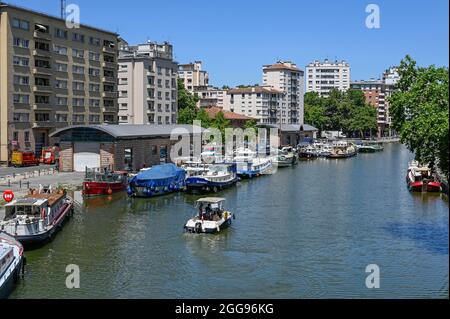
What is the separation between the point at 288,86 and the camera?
14138 centimetres

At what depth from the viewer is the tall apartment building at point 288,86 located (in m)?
139

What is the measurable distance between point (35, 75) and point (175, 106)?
30.4m

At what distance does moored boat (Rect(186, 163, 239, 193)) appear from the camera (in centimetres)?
4947

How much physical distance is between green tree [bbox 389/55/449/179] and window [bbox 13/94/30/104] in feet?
146

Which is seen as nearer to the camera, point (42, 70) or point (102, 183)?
point (102, 183)

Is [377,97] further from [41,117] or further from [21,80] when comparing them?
[21,80]

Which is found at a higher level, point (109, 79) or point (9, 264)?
point (109, 79)

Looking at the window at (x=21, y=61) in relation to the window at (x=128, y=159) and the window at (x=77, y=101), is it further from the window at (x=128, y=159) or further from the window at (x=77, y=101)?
the window at (x=128, y=159)

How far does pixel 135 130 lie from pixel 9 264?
3757cm

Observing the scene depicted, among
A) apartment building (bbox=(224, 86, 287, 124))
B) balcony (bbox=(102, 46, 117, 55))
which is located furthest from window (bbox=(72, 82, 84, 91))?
apartment building (bbox=(224, 86, 287, 124))

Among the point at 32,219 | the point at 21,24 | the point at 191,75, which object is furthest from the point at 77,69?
the point at 191,75

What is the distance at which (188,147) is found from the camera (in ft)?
232

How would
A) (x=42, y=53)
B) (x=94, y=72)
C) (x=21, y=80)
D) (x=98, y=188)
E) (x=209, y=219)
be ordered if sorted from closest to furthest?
(x=209, y=219)
(x=98, y=188)
(x=21, y=80)
(x=42, y=53)
(x=94, y=72)
